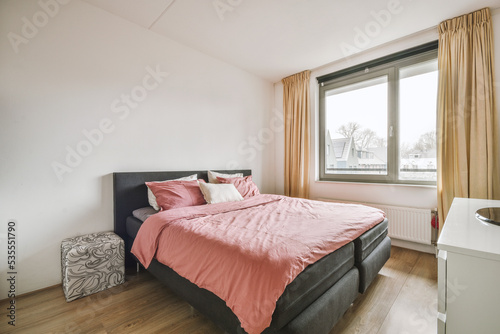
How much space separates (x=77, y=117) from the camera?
208cm

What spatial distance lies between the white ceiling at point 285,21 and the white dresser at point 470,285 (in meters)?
2.34

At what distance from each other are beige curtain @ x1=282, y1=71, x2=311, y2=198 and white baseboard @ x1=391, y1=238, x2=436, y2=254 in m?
1.36

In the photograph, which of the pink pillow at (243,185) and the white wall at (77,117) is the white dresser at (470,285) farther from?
the white wall at (77,117)

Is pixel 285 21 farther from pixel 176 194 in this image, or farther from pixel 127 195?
pixel 127 195

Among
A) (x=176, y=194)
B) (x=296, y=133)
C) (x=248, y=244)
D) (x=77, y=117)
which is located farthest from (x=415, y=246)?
(x=77, y=117)

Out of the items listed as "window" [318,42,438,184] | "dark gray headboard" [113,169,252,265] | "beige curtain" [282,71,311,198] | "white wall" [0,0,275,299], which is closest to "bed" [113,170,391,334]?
"dark gray headboard" [113,169,252,265]

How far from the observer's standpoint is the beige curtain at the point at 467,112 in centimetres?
219

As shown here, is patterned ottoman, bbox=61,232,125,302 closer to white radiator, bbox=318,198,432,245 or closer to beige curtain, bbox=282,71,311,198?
beige curtain, bbox=282,71,311,198

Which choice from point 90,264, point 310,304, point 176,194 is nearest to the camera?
point 310,304

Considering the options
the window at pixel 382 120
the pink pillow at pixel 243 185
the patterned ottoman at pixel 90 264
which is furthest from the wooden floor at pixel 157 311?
the window at pixel 382 120

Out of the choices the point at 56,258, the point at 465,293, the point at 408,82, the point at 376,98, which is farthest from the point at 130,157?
the point at 408,82

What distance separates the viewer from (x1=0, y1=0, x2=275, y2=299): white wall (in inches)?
71.0

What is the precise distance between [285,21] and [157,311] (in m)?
3.00

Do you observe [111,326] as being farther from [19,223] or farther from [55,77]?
[55,77]
